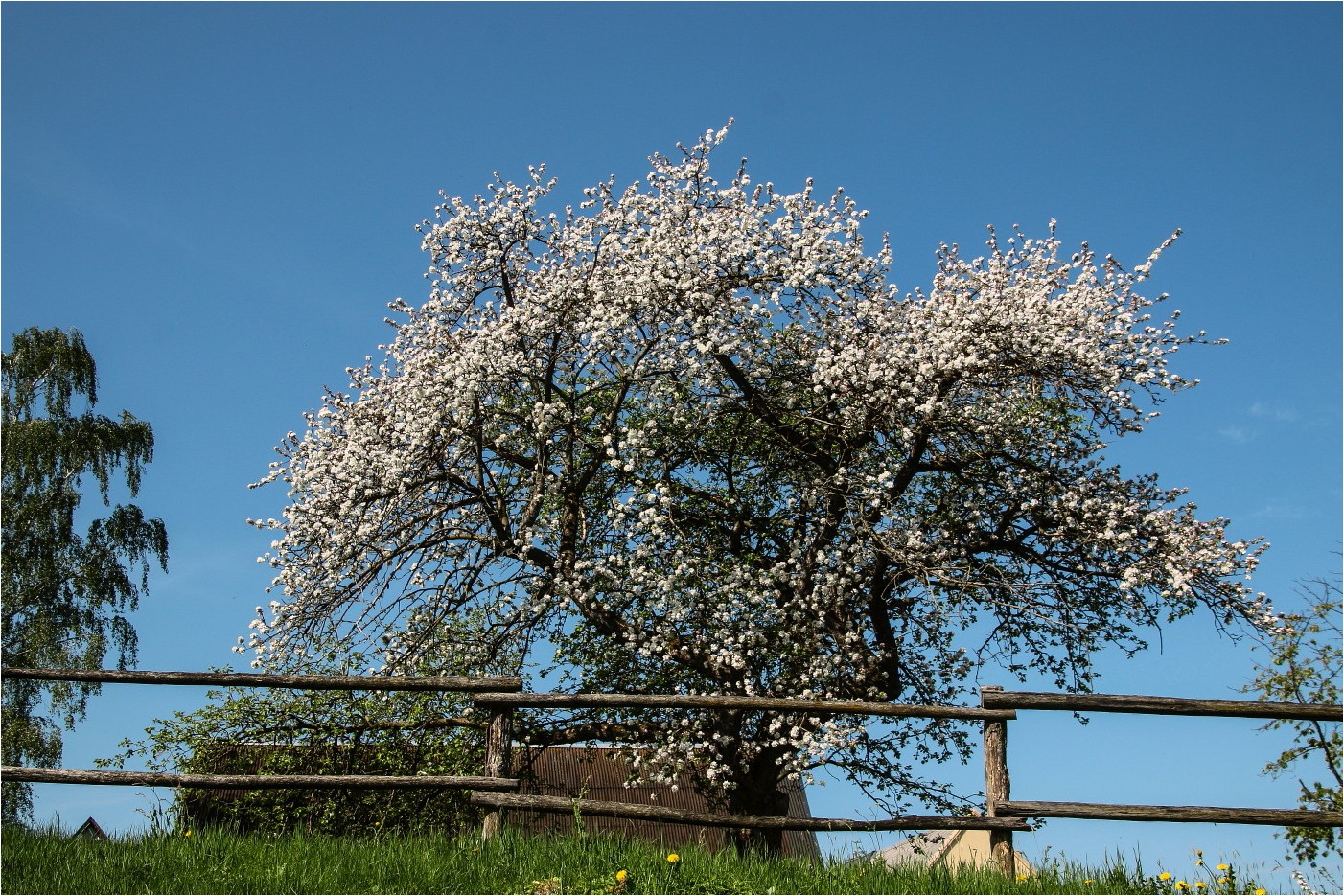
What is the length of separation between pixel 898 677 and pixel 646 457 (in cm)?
455

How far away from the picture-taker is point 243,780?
9727 mm

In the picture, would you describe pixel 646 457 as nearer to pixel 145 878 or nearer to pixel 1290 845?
pixel 145 878

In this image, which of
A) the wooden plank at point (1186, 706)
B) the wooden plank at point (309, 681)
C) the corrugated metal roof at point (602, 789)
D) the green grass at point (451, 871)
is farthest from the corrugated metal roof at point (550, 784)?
the wooden plank at point (1186, 706)

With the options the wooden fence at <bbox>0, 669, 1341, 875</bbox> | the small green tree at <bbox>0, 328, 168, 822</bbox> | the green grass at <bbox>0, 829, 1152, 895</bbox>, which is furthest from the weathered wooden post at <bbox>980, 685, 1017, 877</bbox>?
the small green tree at <bbox>0, 328, 168, 822</bbox>

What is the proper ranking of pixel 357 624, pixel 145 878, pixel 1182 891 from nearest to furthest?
pixel 145 878 → pixel 1182 891 → pixel 357 624

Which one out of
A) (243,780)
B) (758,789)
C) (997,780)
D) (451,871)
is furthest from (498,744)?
(758,789)

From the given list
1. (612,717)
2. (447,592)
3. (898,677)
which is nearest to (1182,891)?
(898,677)

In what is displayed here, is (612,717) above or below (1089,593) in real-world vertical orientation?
below

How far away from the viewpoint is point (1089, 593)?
14977mm

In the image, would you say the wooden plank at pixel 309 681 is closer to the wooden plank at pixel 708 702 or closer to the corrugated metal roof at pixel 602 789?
the wooden plank at pixel 708 702

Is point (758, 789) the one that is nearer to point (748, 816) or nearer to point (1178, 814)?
point (748, 816)

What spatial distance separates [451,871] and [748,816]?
290 cm

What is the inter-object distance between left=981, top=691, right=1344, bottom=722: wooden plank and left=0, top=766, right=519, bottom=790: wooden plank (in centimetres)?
443

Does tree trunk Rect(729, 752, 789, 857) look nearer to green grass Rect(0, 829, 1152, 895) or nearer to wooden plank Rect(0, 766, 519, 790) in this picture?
wooden plank Rect(0, 766, 519, 790)
